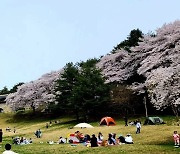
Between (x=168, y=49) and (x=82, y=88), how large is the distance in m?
17.3

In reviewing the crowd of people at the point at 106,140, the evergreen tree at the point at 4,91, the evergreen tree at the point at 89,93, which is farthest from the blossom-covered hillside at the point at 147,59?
the evergreen tree at the point at 4,91

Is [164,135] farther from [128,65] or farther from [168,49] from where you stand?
[128,65]

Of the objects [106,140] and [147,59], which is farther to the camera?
[147,59]

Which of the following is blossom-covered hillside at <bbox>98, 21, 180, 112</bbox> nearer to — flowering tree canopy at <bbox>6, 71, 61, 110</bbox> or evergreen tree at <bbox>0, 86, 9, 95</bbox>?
flowering tree canopy at <bbox>6, 71, 61, 110</bbox>

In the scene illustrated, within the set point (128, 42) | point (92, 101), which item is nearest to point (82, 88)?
point (92, 101)

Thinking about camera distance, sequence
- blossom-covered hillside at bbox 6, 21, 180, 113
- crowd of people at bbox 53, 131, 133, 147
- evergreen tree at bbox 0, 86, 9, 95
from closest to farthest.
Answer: crowd of people at bbox 53, 131, 133, 147
blossom-covered hillside at bbox 6, 21, 180, 113
evergreen tree at bbox 0, 86, 9, 95

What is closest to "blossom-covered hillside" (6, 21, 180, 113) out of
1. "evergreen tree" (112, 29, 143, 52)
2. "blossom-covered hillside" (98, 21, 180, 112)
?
"blossom-covered hillside" (98, 21, 180, 112)

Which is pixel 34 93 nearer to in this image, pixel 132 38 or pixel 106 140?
pixel 132 38

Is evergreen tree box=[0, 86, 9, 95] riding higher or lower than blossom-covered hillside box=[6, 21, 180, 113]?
higher

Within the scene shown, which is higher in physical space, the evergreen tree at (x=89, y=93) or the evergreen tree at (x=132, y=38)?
the evergreen tree at (x=132, y=38)

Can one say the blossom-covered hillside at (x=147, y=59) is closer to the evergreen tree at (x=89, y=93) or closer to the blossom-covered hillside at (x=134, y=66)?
the blossom-covered hillside at (x=134, y=66)

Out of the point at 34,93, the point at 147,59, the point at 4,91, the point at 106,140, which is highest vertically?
the point at 4,91

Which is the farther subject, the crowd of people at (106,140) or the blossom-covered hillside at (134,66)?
the blossom-covered hillside at (134,66)

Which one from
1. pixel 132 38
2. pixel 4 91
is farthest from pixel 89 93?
pixel 4 91
